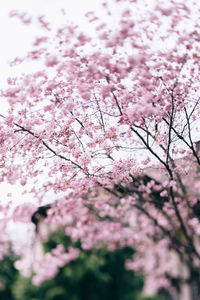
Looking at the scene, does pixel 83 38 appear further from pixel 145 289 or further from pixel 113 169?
pixel 145 289

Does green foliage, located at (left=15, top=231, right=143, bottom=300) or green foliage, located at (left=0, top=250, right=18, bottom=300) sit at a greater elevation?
green foliage, located at (left=0, top=250, right=18, bottom=300)

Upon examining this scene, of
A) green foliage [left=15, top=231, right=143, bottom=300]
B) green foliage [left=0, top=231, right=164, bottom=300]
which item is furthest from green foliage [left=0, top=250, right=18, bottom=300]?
green foliage [left=15, top=231, right=143, bottom=300]

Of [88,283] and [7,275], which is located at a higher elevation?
[7,275]

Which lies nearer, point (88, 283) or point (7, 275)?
point (88, 283)

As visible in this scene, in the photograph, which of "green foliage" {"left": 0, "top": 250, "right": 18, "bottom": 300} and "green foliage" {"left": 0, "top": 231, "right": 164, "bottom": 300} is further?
"green foliage" {"left": 0, "top": 250, "right": 18, "bottom": 300}

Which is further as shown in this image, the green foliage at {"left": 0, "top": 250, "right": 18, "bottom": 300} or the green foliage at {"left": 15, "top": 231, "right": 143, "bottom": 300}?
the green foliage at {"left": 0, "top": 250, "right": 18, "bottom": 300}

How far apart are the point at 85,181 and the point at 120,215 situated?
103 inches

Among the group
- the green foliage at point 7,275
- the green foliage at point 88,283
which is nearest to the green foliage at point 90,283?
the green foliage at point 88,283

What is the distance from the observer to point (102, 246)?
510 cm

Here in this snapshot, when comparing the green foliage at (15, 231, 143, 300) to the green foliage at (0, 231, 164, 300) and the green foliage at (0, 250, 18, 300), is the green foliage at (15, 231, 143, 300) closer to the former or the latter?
the green foliage at (0, 231, 164, 300)

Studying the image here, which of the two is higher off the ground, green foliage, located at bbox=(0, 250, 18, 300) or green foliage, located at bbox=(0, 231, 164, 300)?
green foliage, located at bbox=(0, 250, 18, 300)

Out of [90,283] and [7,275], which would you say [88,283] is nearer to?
[90,283]

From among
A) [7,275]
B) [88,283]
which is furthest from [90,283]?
[7,275]

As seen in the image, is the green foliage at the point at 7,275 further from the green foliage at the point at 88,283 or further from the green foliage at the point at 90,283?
the green foliage at the point at 90,283
